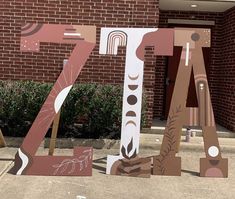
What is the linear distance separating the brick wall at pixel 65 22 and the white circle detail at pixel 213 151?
2.63 meters

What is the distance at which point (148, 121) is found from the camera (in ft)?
29.1

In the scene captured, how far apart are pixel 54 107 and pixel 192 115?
2015 mm

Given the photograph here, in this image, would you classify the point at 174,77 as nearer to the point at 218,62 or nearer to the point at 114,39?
the point at 218,62

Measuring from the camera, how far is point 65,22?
28.9 ft

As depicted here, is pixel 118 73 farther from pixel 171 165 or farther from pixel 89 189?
pixel 89 189

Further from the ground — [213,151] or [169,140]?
[169,140]

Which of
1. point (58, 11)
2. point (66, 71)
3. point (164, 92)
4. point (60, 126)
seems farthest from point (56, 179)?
point (164, 92)

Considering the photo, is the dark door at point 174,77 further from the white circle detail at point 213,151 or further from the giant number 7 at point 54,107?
the giant number 7 at point 54,107

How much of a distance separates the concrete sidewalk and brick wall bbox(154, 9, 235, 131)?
Answer: 3.47 metres

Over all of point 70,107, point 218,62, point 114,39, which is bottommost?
point 70,107

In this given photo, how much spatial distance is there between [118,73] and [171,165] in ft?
10.2

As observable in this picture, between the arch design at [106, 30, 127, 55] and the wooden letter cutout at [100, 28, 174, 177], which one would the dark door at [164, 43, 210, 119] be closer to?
the wooden letter cutout at [100, 28, 174, 177]

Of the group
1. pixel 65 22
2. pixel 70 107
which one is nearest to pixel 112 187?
pixel 70 107

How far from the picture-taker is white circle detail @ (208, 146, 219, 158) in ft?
20.8
